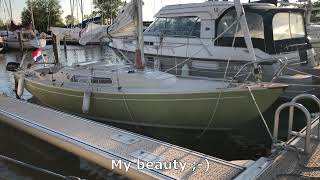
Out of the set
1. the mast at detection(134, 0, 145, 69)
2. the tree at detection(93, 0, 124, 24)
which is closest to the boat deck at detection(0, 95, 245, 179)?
the mast at detection(134, 0, 145, 69)

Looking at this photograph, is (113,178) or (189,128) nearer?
(113,178)

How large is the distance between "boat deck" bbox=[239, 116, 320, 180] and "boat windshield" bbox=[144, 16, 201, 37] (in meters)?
7.07

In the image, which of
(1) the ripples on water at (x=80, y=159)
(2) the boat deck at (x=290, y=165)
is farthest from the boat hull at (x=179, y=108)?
(2) the boat deck at (x=290, y=165)

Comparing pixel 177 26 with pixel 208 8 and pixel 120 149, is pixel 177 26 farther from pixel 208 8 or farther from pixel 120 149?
pixel 120 149

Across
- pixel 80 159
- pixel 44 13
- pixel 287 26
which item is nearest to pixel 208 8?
pixel 287 26

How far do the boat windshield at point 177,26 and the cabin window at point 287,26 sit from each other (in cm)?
236

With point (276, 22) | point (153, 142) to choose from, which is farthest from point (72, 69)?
point (276, 22)

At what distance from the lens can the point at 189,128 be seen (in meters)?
9.00

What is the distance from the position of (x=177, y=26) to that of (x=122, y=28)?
9.84 feet

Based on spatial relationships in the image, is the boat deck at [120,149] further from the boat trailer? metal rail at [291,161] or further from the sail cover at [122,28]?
the sail cover at [122,28]

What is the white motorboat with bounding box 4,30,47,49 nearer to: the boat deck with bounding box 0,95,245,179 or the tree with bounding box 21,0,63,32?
the tree with bounding box 21,0,63,32

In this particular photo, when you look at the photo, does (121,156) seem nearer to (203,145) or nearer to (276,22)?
(203,145)

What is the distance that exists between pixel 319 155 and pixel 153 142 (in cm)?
254

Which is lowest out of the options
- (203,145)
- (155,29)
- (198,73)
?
(203,145)
